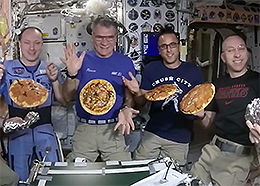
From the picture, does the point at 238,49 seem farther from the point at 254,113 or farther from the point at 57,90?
the point at 57,90

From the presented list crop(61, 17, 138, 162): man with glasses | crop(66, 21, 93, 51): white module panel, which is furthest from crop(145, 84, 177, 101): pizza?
crop(66, 21, 93, 51): white module panel

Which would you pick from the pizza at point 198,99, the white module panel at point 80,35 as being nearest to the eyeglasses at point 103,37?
the pizza at point 198,99

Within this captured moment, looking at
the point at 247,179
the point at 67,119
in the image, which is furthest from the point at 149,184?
the point at 67,119

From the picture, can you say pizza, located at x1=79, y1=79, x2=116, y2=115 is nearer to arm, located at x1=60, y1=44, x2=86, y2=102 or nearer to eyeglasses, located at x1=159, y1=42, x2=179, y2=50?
arm, located at x1=60, y1=44, x2=86, y2=102

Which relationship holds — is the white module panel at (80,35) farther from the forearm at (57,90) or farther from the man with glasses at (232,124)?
the man with glasses at (232,124)

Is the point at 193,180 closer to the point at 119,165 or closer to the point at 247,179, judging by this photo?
the point at 119,165
